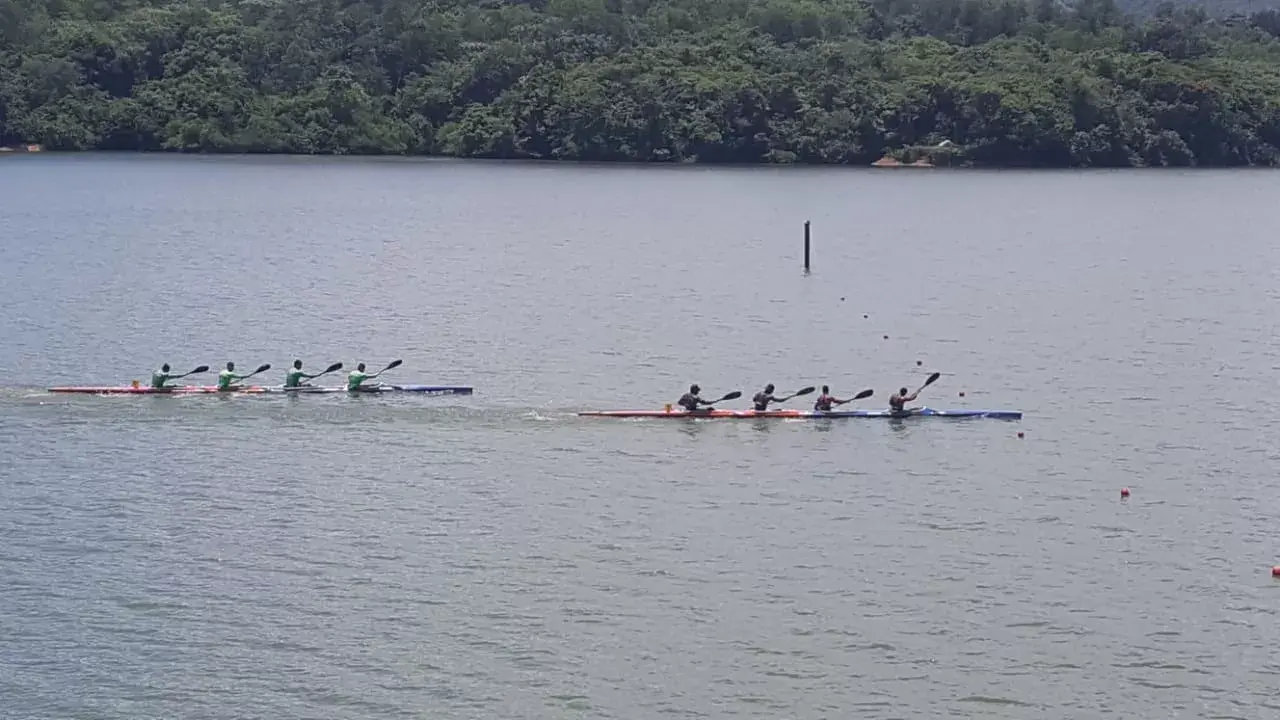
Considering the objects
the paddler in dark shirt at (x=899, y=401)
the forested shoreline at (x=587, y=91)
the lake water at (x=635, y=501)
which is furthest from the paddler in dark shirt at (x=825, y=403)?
the forested shoreline at (x=587, y=91)

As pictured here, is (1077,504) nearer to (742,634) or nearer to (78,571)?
(742,634)

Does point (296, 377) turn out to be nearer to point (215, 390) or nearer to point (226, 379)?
point (226, 379)

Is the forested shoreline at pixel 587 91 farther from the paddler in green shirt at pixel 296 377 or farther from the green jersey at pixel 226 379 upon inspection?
the green jersey at pixel 226 379

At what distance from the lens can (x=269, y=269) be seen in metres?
61.5

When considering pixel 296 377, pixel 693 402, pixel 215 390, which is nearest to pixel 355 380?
pixel 296 377

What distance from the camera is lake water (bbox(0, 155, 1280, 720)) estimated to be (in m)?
22.6

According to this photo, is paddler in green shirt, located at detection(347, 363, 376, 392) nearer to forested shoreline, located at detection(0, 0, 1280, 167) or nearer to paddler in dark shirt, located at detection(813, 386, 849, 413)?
paddler in dark shirt, located at detection(813, 386, 849, 413)

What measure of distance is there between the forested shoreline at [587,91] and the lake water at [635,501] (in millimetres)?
58453

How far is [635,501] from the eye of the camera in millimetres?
29969

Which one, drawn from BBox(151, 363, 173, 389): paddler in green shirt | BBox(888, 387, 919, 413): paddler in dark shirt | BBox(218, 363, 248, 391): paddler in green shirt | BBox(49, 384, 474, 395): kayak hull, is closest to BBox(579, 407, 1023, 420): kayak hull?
BBox(888, 387, 919, 413): paddler in dark shirt

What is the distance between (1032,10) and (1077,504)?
130582 mm

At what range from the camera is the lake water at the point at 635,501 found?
2259 centimetres

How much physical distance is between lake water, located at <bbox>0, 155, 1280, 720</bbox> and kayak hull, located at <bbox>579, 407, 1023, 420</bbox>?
1.20ft

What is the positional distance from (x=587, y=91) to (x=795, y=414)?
8515cm
